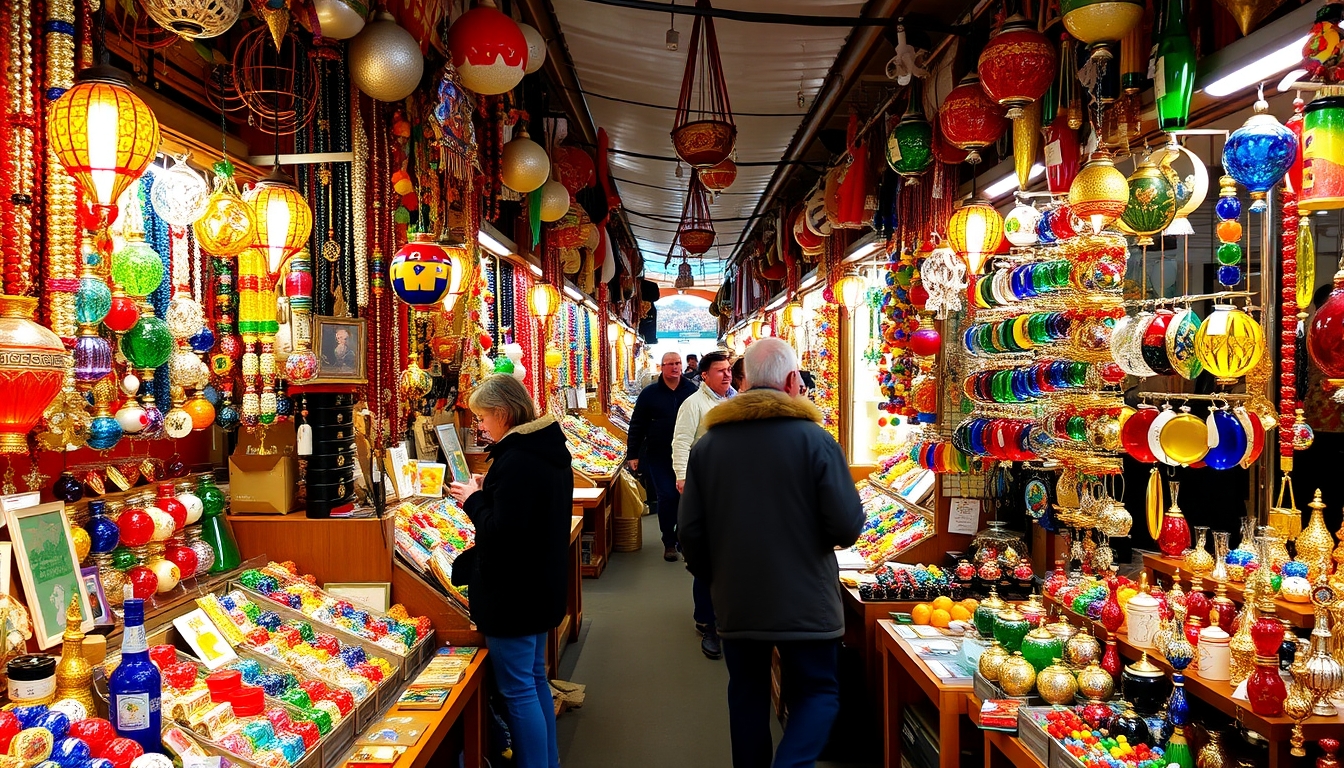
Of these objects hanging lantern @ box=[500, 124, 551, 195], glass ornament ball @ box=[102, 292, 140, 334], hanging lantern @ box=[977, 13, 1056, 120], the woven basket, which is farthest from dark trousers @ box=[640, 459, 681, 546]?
glass ornament ball @ box=[102, 292, 140, 334]

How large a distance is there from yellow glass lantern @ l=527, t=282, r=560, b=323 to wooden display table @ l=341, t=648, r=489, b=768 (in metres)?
3.85

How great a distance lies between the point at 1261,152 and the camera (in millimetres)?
1825

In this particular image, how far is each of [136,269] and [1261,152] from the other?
250cm

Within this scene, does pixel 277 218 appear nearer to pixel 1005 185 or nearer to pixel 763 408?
pixel 763 408

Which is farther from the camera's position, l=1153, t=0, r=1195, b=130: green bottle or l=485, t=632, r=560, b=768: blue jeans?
l=485, t=632, r=560, b=768: blue jeans

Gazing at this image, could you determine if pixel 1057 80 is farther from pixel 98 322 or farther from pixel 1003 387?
pixel 98 322

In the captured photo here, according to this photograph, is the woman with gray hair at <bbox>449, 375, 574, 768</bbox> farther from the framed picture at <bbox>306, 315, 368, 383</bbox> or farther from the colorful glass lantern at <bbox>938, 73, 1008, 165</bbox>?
the colorful glass lantern at <bbox>938, 73, 1008, 165</bbox>

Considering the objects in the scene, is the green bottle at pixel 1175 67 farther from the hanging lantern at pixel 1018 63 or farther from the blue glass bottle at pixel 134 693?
the blue glass bottle at pixel 134 693

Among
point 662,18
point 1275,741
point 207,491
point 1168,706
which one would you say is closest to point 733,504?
point 1168,706

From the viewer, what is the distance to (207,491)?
2.77 meters

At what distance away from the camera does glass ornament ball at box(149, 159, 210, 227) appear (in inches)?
95.5

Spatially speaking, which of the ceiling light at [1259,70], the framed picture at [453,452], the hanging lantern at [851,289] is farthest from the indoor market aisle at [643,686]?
the ceiling light at [1259,70]

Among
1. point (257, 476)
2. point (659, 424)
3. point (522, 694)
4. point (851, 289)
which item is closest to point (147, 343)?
point (257, 476)

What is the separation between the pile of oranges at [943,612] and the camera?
3.39 m
